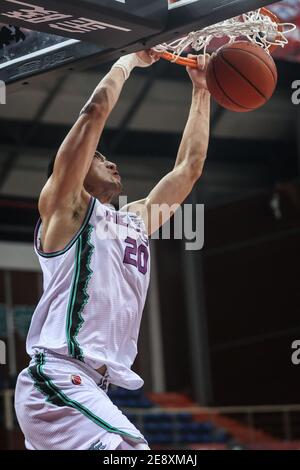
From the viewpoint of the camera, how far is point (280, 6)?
453 inches

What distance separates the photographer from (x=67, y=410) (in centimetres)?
331

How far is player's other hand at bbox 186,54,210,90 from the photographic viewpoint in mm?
4430

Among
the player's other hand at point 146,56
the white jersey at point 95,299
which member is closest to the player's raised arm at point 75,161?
the white jersey at point 95,299

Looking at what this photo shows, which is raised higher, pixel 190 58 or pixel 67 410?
pixel 190 58

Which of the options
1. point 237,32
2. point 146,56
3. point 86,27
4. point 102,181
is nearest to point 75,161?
point 102,181

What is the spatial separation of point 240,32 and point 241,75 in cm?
20

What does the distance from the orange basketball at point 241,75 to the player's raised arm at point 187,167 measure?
0.21 meters

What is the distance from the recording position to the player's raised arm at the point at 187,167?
4.19m

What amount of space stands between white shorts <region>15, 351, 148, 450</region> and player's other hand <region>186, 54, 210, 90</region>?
1.69 metres

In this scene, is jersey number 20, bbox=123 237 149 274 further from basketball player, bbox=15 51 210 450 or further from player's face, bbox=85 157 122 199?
player's face, bbox=85 157 122 199

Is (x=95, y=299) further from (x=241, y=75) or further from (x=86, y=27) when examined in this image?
(x=241, y=75)

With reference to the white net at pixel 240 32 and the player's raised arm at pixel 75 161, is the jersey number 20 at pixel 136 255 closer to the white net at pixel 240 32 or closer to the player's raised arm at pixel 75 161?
the player's raised arm at pixel 75 161

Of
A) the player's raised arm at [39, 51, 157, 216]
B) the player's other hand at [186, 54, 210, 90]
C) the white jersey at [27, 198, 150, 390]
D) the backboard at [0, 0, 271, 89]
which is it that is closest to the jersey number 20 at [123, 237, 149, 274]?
the white jersey at [27, 198, 150, 390]
